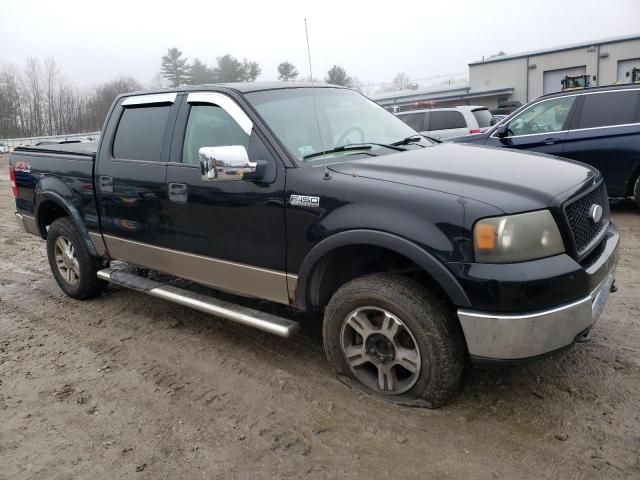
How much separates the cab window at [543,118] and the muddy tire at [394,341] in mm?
6366

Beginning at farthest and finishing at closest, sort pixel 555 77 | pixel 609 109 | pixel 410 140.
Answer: pixel 555 77 → pixel 609 109 → pixel 410 140

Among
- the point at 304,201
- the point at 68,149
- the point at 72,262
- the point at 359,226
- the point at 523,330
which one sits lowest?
the point at 72,262

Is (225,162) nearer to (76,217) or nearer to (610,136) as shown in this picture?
(76,217)

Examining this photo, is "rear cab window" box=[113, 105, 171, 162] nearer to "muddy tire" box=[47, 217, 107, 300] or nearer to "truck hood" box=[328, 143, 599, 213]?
"muddy tire" box=[47, 217, 107, 300]

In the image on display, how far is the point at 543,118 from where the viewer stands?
8.34 metres

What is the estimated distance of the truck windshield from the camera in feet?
11.6

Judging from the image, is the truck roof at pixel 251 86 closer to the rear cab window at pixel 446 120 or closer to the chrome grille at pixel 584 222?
the chrome grille at pixel 584 222

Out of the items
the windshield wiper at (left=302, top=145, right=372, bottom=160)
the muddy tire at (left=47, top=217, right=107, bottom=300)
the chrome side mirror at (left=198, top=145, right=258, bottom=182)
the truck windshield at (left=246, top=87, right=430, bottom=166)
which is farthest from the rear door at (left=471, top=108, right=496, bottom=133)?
the chrome side mirror at (left=198, top=145, right=258, bottom=182)

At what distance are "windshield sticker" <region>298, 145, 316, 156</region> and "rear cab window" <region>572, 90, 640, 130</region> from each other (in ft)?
19.7

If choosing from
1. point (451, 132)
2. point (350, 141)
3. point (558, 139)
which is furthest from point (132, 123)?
point (451, 132)

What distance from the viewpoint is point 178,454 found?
2799 millimetres

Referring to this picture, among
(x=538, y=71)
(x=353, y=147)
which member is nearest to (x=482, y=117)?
(x=353, y=147)

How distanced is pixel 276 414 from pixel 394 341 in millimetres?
815

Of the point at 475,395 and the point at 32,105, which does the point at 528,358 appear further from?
the point at 32,105
